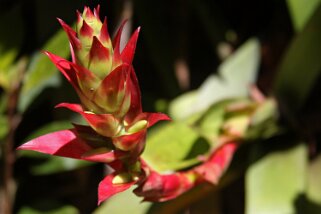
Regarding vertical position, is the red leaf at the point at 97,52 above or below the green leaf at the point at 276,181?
above

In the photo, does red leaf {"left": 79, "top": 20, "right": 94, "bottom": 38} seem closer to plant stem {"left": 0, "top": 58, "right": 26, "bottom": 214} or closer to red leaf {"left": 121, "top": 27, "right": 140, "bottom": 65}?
red leaf {"left": 121, "top": 27, "right": 140, "bottom": 65}

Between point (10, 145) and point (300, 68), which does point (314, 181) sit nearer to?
point (300, 68)

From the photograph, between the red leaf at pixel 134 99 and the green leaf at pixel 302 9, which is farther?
the green leaf at pixel 302 9

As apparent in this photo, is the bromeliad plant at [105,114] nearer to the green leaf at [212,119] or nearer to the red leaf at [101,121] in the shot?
the red leaf at [101,121]

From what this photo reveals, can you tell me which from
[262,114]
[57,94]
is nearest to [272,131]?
[262,114]

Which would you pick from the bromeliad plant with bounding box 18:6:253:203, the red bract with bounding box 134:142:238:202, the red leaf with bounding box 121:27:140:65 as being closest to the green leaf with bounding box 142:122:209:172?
the red bract with bounding box 134:142:238:202

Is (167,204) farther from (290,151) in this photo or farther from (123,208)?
(290,151)

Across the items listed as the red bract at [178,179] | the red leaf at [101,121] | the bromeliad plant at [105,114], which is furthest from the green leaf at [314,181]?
the red leaf at [101,121]
